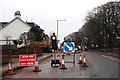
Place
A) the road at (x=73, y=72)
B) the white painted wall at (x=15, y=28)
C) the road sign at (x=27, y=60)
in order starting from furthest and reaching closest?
the white painted wall at (x=15, y=28)
the road sign at (x=27, y=60)
the road at (x=73, y=72)

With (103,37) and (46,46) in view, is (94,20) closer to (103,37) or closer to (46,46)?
(103,37)

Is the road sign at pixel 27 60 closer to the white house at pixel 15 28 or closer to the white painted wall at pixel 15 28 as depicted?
→ the white house at pixel 15 28

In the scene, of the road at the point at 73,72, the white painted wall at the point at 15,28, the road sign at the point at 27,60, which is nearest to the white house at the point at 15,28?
the white painted wall at the point at 15,28

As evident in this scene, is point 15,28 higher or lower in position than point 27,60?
higher

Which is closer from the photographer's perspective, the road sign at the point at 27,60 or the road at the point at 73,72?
the road at the point at 73,72

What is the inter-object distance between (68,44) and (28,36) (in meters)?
44.0

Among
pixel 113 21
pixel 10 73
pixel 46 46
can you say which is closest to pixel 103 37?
pixel 113 21

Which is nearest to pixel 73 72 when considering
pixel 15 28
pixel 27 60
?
pixel 27 60

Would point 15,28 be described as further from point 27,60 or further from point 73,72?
point 73,72

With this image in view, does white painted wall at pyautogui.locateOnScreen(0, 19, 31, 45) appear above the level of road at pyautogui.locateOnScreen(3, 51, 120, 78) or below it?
above

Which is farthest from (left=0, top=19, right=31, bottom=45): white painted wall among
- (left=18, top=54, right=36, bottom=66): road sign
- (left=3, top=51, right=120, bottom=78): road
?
(left=18, top=54, right=36, bottom=66): road sign

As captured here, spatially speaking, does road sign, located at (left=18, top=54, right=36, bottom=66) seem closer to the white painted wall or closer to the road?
the road

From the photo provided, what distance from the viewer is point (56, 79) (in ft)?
48.6

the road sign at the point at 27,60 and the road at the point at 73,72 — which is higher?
the road sign at the point at 27,60
